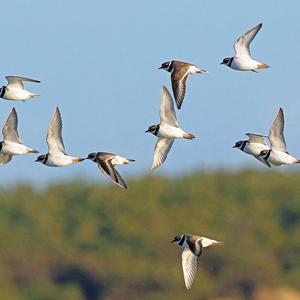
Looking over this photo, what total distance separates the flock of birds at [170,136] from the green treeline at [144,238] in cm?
3104

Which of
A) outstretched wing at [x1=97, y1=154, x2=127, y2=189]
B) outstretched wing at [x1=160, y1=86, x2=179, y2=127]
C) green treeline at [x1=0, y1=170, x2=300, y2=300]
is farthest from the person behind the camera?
green treeline at [x1=0, y1=170, x2=300, y2=300]

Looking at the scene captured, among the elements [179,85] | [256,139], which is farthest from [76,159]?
[256,139]

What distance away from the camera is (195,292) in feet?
180

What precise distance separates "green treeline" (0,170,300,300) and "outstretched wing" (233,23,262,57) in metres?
31.3

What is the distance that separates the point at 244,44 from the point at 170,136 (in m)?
1.66

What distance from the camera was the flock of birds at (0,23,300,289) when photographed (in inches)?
842

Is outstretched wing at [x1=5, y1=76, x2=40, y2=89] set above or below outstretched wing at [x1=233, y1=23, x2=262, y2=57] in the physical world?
below

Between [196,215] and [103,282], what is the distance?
4.18 m

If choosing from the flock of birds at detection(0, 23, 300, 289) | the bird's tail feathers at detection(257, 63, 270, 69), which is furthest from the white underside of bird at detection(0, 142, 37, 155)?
the bird's tail feathers at detection(257, 63, 270, 69)

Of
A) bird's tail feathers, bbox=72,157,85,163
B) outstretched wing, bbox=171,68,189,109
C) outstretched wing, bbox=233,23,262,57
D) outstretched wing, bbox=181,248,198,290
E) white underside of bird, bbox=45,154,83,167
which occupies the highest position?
outstretched wing, bbox=233,23,262,57

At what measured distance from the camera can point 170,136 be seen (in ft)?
73.7

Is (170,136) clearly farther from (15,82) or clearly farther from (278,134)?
(15,82)

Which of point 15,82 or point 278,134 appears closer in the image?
point 278,134

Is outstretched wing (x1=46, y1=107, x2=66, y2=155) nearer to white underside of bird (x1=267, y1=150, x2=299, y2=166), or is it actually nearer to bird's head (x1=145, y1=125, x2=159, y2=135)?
bird's head (x1=145, y1=125, x2=159, y2=135)
